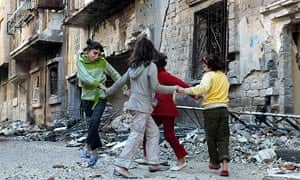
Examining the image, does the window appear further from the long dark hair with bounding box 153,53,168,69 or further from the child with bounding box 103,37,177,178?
the child with bounding box 103,37,177,178

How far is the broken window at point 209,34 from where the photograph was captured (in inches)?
408

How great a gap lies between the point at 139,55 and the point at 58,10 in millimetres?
13345

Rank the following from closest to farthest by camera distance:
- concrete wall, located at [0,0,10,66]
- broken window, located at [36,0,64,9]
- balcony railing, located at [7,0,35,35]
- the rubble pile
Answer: the rubble pile, broken window, located at [36,0,64,9], balcony railing, located at [7,0,35,35], concrete wall, located at [0,0,10,66]

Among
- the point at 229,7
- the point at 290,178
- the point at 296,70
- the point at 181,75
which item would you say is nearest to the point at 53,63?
the point at 181,75

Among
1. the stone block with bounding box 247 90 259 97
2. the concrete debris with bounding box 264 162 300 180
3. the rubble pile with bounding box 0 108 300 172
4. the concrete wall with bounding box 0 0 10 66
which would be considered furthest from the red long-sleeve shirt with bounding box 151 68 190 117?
the concrete wall with bounding box 0 0 10 66

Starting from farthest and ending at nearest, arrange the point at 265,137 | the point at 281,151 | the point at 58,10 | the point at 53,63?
the point at 53,63 < the point at 58,10 < the point at 265,137 < the point at 281,151

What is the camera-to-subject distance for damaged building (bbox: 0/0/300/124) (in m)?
8.81

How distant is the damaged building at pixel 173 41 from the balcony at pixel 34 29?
35 millimetres

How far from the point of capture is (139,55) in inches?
230

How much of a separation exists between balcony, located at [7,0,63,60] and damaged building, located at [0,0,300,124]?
0.04 metres

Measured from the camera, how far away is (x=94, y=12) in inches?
617

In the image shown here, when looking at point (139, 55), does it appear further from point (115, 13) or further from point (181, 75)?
point (115, 13)

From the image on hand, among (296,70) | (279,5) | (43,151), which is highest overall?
(279,5)

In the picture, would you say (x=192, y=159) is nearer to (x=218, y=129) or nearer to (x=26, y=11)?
(x=218, y=129)
